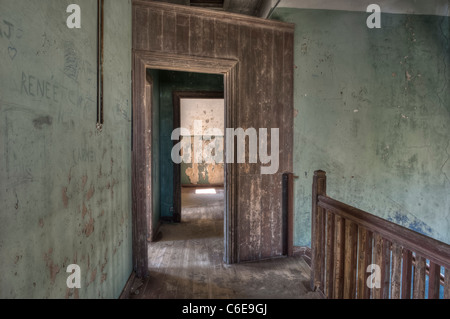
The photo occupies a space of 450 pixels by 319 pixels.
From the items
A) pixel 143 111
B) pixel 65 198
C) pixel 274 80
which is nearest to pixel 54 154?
pixel 65 198

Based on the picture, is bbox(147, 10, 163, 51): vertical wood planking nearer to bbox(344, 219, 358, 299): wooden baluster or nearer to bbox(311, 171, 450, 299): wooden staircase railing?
bbox(311, 171, 450, 299): wooden staircase railing

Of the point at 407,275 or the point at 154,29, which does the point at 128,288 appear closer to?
the point at 407,275

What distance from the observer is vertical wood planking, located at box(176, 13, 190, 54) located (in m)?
2.43

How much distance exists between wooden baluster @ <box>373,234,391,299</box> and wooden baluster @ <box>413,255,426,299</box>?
7.0 inches

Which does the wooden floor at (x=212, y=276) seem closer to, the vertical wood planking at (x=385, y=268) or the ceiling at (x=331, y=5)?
the vertical wood planking at (x=385, y=268)

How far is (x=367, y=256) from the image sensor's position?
1.49 meters

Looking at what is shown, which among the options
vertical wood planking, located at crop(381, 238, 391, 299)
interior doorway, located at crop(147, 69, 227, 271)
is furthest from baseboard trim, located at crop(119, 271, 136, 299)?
vertical wood planking, located at crop(381, 238, 391, 299)

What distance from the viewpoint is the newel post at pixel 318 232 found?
2041 millimetres

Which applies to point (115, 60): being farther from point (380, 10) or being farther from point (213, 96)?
point (380, 10)

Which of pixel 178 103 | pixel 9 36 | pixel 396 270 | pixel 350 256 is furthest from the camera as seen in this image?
pixel 178 103

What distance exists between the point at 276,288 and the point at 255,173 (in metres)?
1.16

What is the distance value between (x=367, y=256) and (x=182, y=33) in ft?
8.05

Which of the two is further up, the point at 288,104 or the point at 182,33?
the point at 182,33

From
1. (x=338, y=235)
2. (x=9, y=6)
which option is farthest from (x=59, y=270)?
(x=338, y=235)
